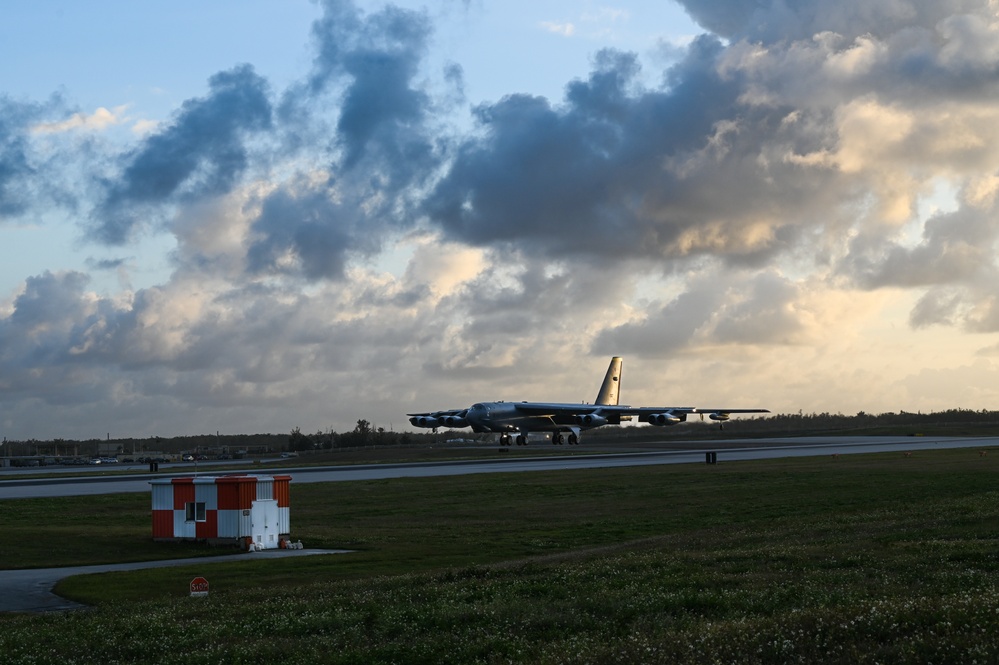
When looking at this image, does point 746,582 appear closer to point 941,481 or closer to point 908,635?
point 908,635

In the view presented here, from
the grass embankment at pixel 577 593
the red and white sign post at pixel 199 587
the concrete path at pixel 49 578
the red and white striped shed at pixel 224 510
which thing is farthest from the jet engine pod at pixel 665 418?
the red and white sign post at pixel 199 587

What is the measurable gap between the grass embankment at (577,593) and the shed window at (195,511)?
6.36 ft

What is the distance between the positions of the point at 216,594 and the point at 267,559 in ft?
23.3

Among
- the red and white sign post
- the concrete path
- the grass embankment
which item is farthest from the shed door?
the red and white sign post

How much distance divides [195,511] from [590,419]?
270ft

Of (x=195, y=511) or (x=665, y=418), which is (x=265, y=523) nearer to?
(x=195, y=511)

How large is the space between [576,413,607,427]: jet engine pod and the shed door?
81.5m

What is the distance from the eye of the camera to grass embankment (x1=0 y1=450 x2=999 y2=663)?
12242 millimetres

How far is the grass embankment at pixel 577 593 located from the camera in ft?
40.2

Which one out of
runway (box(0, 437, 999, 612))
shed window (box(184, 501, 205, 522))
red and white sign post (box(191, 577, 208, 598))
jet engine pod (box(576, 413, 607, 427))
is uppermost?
jet engine pod (box(576, 413, 607, 427))

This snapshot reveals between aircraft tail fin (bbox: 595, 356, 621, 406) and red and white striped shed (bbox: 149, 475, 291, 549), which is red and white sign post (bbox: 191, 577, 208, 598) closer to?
red and white striped shed (bbox: 149, 475, 291, 549)

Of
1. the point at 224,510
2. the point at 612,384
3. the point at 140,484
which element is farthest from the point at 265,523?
the point at 612,384

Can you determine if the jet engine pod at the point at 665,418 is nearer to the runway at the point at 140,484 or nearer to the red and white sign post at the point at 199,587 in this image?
the runway at the point at 140,484

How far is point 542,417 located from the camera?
113062 millimetres
